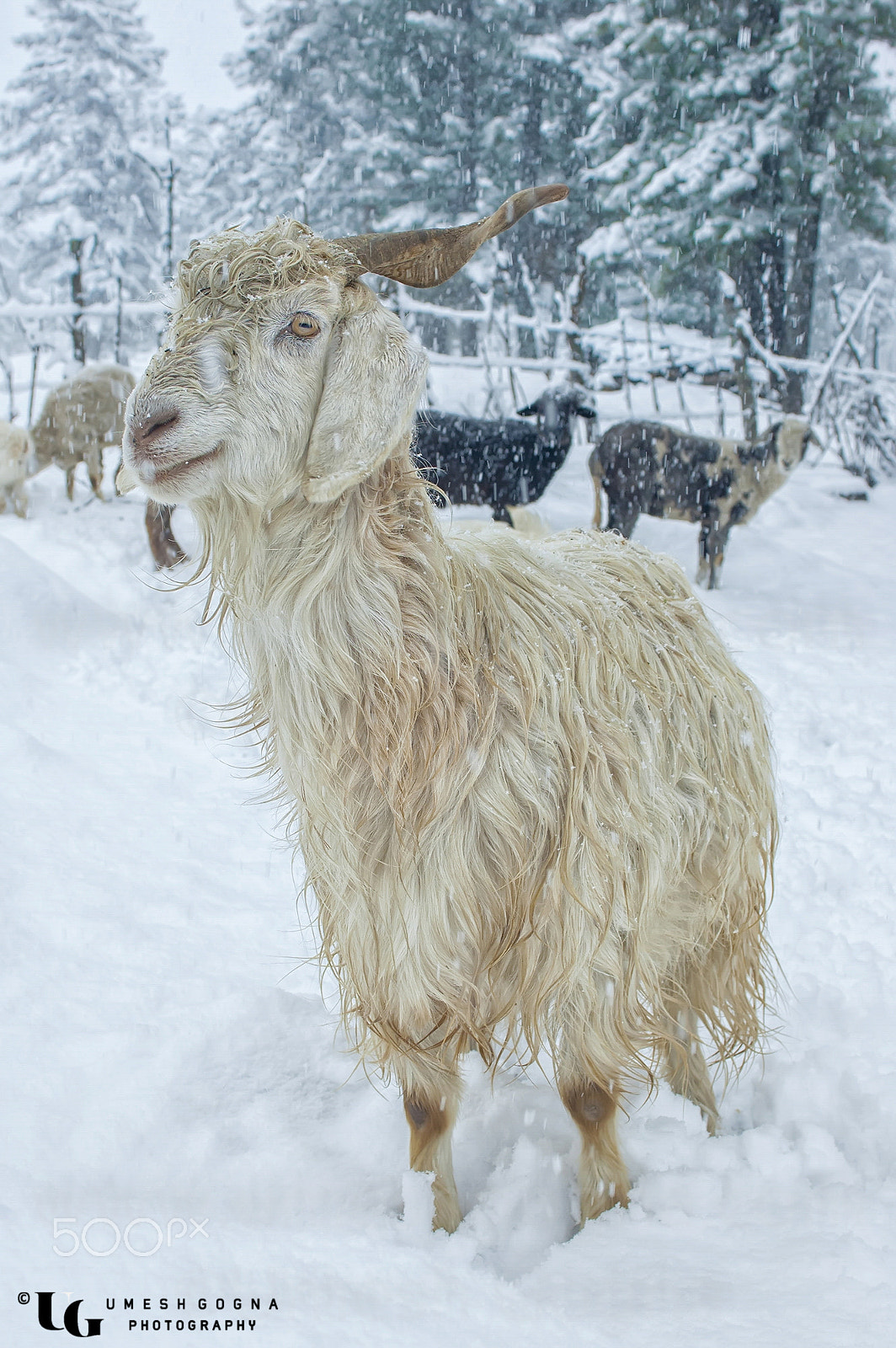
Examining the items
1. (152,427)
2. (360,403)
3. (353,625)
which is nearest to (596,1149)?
(353,625)

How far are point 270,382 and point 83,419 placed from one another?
1117 cm

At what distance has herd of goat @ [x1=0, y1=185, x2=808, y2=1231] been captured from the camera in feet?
5.61

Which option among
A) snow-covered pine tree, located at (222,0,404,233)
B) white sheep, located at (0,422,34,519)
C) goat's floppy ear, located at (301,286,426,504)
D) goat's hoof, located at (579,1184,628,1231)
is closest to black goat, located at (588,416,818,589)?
white sheep, located at (0,422,34,519)

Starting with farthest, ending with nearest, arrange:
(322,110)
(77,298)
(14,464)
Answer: (322,110), (77,298), (14,464)

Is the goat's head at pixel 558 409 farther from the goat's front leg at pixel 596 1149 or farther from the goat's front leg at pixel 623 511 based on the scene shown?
the goat's front leg at pixel 596 1149

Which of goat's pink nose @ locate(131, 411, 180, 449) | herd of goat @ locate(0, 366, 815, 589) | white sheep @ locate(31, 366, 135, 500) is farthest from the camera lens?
white sheep @ locate(31, 366, 135, 500)

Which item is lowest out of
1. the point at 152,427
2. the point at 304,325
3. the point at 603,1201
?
the point at 603,1201

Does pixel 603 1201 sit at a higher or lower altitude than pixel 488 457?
lower

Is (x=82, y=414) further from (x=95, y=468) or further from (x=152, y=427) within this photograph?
(x=152, y=427)

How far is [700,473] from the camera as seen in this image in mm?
9008

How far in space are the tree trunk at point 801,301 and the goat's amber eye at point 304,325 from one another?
14.1 meters

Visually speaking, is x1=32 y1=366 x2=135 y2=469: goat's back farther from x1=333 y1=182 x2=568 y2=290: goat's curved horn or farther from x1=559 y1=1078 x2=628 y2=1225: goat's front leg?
x1=559 y1=1078 x2=628 y2=1225: goat's front leg

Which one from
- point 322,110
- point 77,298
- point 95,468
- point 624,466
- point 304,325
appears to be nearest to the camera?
point 304,325

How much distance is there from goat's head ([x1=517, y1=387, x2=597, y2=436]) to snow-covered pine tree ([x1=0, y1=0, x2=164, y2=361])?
63.3 ft
